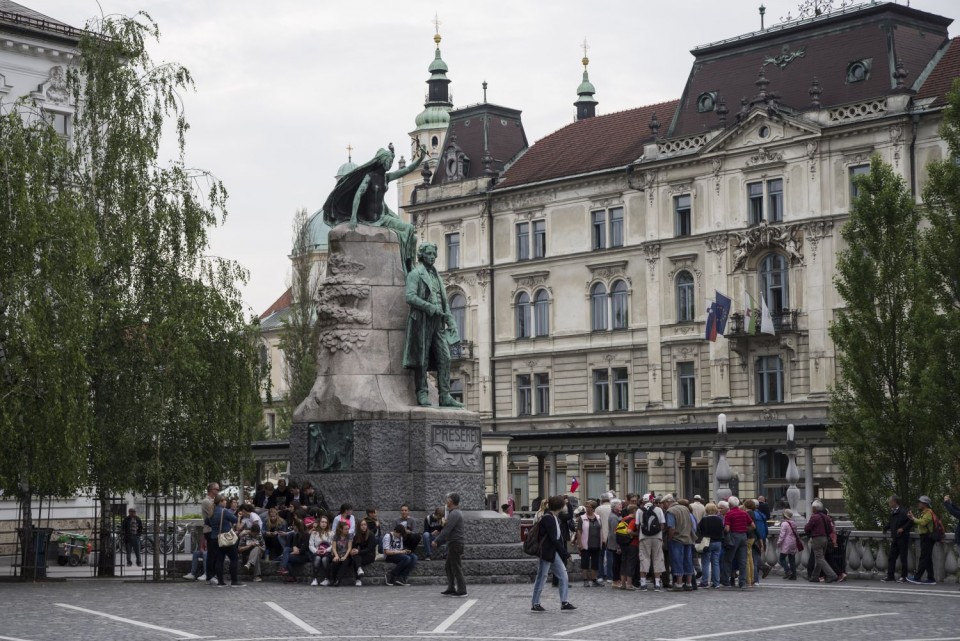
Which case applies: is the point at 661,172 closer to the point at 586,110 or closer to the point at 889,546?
the point at 586,110

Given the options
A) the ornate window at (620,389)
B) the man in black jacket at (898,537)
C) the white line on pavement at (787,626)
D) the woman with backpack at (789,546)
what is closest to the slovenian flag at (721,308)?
the ornate window at (620,389)

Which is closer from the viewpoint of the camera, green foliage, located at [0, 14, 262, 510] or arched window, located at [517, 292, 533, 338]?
green foliage, located at [0, 14, 262, 510]

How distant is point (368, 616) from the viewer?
65.2 feet

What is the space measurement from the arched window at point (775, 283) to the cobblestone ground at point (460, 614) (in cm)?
3928

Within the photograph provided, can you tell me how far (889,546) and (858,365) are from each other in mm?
4928

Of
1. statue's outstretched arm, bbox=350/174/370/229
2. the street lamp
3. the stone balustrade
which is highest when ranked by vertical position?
statue's outstretched arm, bbox=350/174/370/229

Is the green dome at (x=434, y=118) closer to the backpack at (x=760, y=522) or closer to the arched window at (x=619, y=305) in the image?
the arched window at (x=619, y=305)

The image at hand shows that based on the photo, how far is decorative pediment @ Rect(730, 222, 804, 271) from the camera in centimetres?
6431

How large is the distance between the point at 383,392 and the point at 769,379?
40.8 meters

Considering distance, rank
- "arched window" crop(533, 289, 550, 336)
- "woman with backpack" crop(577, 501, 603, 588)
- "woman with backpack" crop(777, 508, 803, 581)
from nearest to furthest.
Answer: "woman with backpack" crop(577, 501, 603, 588) → "woman with backpack" crop(777, 508, 803, 581) → "arched window" crop(533, 289, 550, 336)

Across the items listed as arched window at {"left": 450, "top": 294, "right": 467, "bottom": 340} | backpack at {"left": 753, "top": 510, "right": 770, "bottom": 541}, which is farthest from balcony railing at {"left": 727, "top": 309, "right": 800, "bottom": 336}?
backpack at {"left": 753, "top": 510, "right": 770, "bottom": 541}

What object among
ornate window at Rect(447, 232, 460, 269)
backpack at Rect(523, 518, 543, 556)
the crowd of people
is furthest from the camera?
ornate window at Rect(447, 232, 460, 269)

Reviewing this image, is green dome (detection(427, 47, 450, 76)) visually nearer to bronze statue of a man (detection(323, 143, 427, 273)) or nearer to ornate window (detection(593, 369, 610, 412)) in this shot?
ornate window (detection(593, 369, 610, 412))

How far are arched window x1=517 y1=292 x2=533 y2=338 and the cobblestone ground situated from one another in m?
48.7
